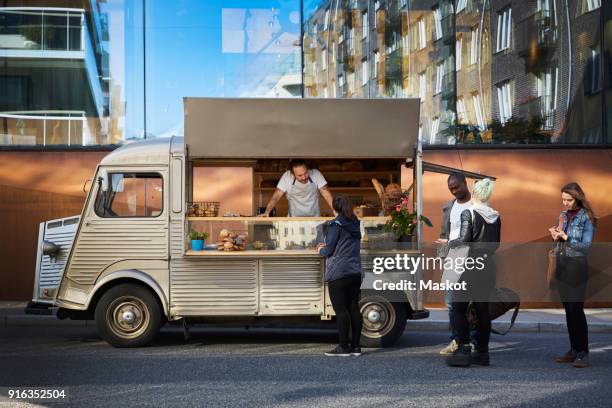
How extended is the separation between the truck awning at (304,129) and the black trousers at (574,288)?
264 cm

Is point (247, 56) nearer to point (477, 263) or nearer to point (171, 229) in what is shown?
point (171, 229)

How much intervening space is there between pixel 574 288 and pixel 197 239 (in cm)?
437

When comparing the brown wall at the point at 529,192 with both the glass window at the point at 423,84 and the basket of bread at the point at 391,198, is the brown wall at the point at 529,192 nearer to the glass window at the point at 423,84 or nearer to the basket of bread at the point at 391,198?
the glass window at the point at 423,84

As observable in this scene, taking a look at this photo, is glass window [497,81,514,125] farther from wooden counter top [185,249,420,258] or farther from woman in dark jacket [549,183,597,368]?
woman in dark jacket [549,183,597,368]

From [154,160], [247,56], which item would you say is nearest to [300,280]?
[154,160]

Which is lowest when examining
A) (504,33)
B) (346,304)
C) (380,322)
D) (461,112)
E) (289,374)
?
(289,374)

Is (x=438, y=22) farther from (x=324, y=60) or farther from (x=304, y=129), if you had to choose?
(x=304, y=129)

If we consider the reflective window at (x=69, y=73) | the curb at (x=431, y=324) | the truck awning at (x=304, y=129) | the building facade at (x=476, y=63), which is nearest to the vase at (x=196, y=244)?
the truck awning at (x=304, y=129)

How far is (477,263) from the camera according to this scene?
9.57 meters

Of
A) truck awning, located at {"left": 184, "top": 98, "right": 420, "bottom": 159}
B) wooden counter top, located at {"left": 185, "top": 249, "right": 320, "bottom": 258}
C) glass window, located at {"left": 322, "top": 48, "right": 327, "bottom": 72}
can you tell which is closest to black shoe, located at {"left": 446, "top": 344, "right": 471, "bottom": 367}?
wooden counter top, located at {"left": 185, "top": 249, "right": 320, "bottom": 258}

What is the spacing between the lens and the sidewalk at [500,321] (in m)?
14.1

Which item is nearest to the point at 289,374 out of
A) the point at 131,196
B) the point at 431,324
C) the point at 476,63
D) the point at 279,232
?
the point at 279,232

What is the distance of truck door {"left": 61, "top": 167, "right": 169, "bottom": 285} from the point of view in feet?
36.9

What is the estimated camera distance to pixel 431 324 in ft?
46.9
